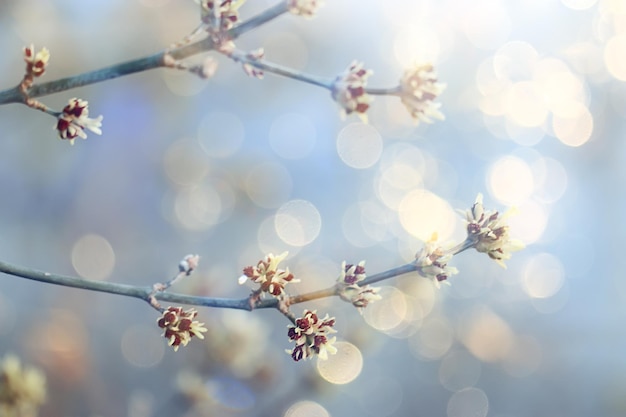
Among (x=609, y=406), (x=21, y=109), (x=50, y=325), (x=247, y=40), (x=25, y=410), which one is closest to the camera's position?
(x=25, y=410)

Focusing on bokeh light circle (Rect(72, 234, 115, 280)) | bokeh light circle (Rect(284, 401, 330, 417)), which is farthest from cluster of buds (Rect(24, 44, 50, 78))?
bokeh light circle (Rect(72, 234, 115, 280))

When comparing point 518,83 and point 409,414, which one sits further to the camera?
point 518,83

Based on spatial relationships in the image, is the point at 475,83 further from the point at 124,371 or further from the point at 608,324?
the point at 124,371

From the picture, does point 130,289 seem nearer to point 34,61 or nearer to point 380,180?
point 34,61

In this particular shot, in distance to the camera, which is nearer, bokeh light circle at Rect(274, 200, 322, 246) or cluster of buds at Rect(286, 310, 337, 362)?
cluster of buds at Rect(286, 310, 337, 362)

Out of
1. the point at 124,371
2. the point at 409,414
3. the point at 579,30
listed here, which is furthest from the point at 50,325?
the point at 579,30

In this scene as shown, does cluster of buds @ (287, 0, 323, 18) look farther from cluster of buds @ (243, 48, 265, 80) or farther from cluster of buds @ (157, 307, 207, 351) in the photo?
cluster of buds @ (157, 307, 207, 351)
